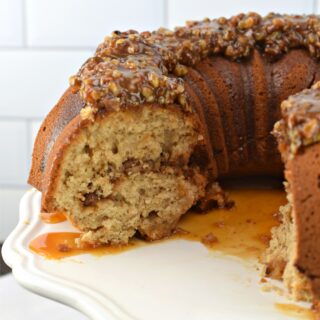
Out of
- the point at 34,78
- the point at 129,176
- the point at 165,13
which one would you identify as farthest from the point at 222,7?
the point at 129,176

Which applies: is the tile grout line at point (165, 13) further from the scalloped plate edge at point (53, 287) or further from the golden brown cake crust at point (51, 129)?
the scalloped plate edge at point (53, 287)

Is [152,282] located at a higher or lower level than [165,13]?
lower

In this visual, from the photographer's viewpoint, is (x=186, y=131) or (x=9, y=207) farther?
(x=9, y=207)

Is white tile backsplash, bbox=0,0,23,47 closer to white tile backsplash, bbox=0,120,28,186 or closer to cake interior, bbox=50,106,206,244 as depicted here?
white tile backsplash, bbox=0,120,28,186

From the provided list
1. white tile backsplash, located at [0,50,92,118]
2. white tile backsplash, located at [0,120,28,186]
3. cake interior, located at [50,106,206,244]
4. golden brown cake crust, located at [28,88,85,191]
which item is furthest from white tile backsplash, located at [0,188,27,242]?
cake interior, located at [50,106,206,244]

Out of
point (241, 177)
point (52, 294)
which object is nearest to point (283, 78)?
point (241, 177)

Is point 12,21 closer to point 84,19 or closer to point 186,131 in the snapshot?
point 84,19

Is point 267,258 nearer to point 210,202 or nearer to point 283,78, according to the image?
point 210,202

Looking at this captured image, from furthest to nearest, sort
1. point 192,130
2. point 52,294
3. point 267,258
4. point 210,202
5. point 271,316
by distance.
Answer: point 210,202, point 192,130, point 267,258, point 52,294, point 271,316
